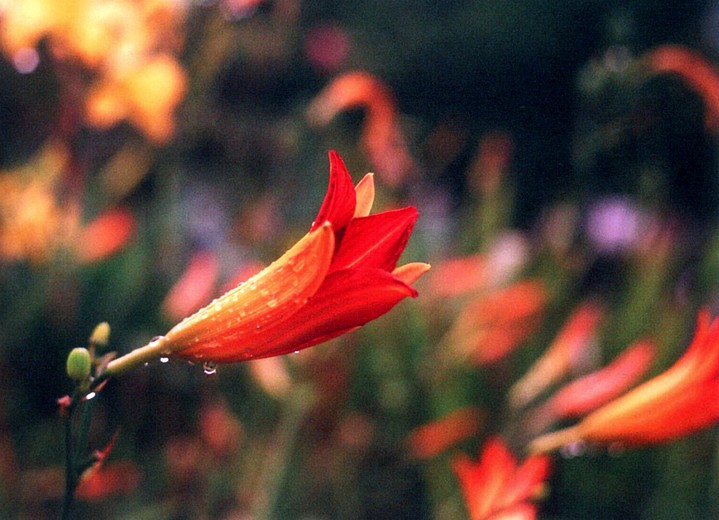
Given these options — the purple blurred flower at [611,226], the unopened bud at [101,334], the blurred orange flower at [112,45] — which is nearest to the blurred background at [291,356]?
the blurred orange flower at [112,45]

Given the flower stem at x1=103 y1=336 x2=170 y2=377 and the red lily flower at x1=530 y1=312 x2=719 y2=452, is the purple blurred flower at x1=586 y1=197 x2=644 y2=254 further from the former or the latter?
the flower stem at x1=103 y1=336 x2=170 y2=377

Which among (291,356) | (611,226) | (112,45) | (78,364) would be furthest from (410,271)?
(611,226)

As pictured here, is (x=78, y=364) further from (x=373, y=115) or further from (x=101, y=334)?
(x=373, y=115)

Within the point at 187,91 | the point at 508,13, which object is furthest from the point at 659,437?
the point at 508,13

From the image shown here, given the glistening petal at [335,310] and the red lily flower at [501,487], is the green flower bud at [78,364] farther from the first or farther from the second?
the red lily flower at [501,487]

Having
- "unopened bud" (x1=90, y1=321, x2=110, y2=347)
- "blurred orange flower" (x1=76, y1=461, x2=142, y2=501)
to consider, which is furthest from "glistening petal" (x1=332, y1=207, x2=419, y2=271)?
"blurred orange flower" (x1=76, y1=461, x2=142, y2=501)

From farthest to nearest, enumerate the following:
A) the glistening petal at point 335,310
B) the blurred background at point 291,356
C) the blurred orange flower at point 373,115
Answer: the blurred orange flower at point 373,115 < the blurred background at point 291,356 < the glistening petal at point 335,310

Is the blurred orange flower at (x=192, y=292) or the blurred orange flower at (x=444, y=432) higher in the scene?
the blurred orange flower at (x=192, y=292)

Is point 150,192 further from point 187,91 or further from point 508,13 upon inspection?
point 508,13
